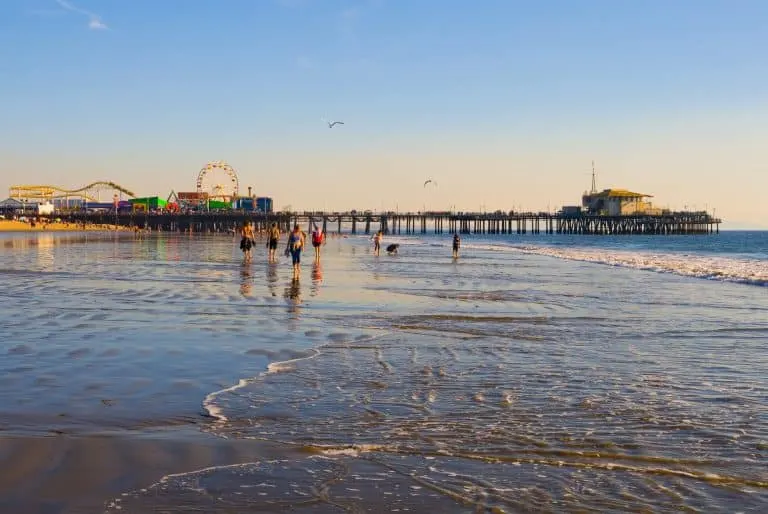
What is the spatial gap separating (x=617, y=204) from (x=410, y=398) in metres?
143

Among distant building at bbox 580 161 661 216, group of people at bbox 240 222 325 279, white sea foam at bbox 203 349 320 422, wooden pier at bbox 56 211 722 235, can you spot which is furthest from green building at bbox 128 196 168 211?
white sea foam at bbox 203 349 320 422

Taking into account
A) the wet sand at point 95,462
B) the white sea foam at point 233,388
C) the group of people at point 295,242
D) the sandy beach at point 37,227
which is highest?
the group of people at point 295,242

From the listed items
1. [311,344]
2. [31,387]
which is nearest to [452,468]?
[31,387]

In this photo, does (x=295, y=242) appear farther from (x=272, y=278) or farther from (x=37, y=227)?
(x=37, y=227)

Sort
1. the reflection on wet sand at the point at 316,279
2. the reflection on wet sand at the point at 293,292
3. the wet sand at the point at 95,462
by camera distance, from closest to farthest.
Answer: the wet sand at the point at 95,462 < the reflection on wet sand at the point at 293,292 < the reflection on wet sand at the point at 316,279

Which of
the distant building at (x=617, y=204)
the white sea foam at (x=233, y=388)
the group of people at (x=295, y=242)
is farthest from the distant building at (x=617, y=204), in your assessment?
the white sea foam at (x=233, y=388)

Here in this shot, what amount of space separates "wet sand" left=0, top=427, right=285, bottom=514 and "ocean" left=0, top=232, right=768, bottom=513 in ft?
0.26

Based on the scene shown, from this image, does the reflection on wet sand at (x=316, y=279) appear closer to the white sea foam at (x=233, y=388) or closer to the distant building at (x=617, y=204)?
the white sea foam at (x=233, y=388)

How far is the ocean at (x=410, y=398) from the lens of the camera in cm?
445

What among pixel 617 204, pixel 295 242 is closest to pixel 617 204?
pixel 617 204

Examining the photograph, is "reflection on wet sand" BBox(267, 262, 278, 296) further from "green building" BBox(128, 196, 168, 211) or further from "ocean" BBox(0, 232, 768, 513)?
"green building" BBox(128, 196, 168, 211)

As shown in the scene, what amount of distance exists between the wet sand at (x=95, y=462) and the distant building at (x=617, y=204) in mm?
142313

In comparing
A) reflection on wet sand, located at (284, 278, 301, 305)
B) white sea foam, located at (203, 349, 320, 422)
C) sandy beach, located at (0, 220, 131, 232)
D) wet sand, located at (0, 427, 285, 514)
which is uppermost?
wet sand, located at (0, 427, 285, 514)

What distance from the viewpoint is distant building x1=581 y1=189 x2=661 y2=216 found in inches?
5620
